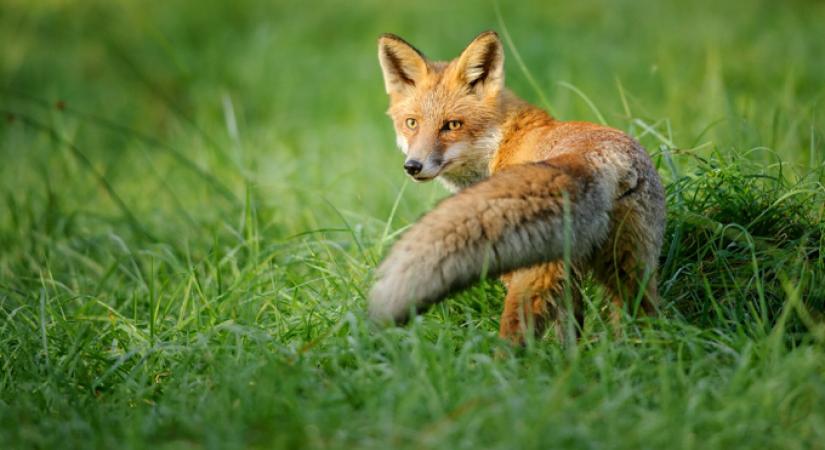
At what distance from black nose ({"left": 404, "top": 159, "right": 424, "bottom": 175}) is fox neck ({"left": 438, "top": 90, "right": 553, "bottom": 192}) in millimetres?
265

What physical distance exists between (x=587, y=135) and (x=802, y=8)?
904 cm

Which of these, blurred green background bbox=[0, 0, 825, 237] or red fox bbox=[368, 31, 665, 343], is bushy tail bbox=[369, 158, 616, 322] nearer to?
red fox bbox=[368, 31, 665, 343]

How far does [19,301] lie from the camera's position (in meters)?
4.97

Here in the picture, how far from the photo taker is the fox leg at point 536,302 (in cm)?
373

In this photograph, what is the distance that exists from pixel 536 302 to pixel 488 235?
676 millimetres

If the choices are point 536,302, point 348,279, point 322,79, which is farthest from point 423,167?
point 322,79

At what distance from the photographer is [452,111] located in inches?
192

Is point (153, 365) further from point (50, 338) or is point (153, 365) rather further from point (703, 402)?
point (703, 402)

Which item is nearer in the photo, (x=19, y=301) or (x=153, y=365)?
(x=153, y=365)

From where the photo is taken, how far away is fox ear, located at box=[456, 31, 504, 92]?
4.84m

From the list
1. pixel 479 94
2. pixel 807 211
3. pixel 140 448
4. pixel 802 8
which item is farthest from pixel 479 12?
Answer: pixel 140 448

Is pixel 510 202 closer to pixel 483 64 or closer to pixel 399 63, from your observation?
pixel 483 64

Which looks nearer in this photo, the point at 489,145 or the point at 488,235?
the point at 488,235

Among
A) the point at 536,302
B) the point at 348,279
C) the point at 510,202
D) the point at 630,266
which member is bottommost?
the point at 348,279
